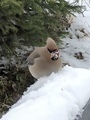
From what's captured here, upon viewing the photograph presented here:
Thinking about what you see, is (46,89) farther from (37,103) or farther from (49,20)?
(49,20)

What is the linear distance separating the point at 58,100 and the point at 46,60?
1320 mm

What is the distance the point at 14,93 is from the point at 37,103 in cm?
336

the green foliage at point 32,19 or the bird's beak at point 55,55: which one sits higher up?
the bird's beak at point 55,55

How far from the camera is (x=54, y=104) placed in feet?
6.45

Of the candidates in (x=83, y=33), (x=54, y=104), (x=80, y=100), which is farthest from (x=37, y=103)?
(x=83, y=33)

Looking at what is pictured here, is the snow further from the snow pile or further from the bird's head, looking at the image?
the bird's head

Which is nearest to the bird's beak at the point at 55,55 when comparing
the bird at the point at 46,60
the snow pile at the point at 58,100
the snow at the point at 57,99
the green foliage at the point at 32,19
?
the bird at the point at 46,60

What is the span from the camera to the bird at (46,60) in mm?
3196

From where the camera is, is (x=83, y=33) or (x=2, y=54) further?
(x=83, y=33)

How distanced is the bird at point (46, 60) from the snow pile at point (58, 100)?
62cm

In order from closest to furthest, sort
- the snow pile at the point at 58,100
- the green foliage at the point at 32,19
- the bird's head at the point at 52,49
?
the snow pile at the point at 58,100
the bird's head at the point at 52,49
the green foliage at the point at 32,19

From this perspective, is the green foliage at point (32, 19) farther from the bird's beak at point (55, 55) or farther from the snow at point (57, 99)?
the snow at point (57, 99)

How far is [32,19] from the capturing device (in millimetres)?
4996

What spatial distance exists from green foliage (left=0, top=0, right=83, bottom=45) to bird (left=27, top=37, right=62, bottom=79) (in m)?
1.30
